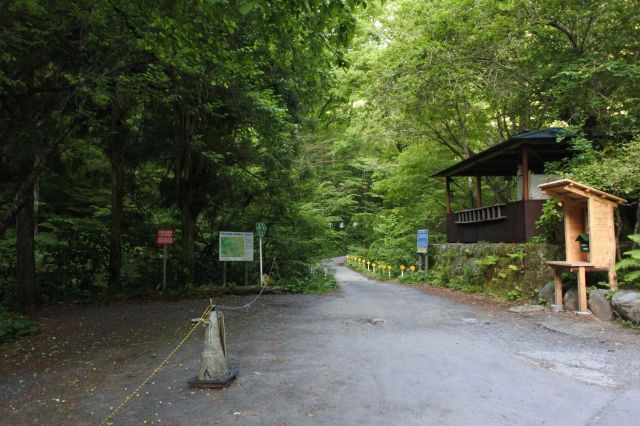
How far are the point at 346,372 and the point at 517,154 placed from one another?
36.3 ft

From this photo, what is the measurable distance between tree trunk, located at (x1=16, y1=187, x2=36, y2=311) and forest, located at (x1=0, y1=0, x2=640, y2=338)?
4 cm

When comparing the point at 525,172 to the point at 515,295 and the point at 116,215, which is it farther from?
the point at 116,215

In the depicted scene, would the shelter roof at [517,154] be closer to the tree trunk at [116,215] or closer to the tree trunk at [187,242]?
the tree trunk at [187,242]

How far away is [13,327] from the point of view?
802 centimetres

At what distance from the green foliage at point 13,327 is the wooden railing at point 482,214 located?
1220 cm

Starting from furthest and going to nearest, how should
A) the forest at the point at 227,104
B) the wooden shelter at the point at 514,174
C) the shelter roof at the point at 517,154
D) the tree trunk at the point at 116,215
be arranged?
the tree trunk at the point at 116,215
the wooden shelter at the point at 514,174
the shelter roof at the point at 517,154
the forest at the point at 227,104

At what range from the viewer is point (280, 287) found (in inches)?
551

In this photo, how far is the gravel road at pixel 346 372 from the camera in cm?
409

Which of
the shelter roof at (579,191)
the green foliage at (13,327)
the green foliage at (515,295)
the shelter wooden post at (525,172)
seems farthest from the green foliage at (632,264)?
the green foliage at (13,327)

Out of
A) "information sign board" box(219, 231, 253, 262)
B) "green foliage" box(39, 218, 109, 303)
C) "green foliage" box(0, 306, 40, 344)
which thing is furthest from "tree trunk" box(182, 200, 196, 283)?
"green foliage" box(0, 306, 40, 344)

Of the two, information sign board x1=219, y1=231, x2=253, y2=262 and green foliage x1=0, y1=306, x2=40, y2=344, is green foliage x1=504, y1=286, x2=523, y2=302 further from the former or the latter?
green foliage x1=0, y1=306, x2=40, y2=344

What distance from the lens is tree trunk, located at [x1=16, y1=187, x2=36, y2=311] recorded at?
34.6ft

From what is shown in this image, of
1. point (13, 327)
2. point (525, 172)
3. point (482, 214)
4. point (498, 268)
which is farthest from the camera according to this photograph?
point (482, 214)

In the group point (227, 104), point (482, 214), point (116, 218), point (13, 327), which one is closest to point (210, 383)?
point (13, 327)
